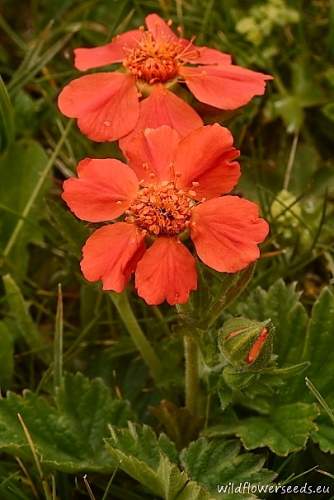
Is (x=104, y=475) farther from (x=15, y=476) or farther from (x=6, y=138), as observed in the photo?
(x=6, y=138)

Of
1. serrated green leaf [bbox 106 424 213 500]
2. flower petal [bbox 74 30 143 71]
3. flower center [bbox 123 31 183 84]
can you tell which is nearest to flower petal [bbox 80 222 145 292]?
serrated green leaf [bbox 106 424 213 500]

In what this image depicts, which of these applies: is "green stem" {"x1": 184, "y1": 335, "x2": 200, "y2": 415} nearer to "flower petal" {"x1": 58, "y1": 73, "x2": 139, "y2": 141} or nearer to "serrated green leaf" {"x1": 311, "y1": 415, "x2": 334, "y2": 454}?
"serrated green leaf" {"x1": 311, "y1": 415, "x2": 334, "y2": 454}

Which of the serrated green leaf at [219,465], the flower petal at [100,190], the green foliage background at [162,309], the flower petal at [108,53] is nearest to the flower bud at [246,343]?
the green foliage background at [162,309]

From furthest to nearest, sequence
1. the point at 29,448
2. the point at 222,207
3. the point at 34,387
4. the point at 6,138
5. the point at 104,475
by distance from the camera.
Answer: the point at 6,138 < the point at 34,387 < the point at 104,475 < the point at 29,448 < the point at 222,207

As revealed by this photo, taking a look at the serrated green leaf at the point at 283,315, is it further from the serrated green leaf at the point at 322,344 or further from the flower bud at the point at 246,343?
the flower bud at the point at 246,343

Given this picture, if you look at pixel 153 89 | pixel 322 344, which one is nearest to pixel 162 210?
pixel 153 89

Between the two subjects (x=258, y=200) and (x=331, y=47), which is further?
(x=331, y=47)

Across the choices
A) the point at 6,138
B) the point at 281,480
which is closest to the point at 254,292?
the point at 281,480
